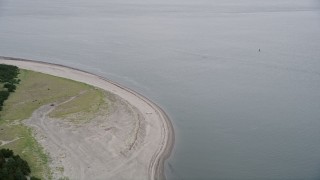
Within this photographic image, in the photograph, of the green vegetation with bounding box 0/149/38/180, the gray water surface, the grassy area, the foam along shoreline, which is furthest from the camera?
the gray water surface

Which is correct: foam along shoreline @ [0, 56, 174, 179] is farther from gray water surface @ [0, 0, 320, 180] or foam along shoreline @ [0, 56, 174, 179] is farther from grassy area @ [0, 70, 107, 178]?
grassy area @ [0, 70, 107, 178]

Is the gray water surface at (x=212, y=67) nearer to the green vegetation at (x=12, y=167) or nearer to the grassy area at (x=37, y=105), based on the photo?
the grassy area at (x=37, y=105)

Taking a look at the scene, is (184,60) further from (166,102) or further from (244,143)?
(244,143)

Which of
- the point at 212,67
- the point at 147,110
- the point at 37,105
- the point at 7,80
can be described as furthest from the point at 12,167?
the point at 212,67

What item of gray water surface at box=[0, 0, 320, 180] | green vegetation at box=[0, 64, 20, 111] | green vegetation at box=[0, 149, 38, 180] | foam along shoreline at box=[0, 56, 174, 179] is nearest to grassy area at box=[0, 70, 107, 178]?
green vegetation at box=[0, 64, 20, 111]

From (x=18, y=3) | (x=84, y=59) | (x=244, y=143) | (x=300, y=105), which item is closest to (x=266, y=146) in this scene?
(x=244, y=143)

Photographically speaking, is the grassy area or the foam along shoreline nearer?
the grassy area
